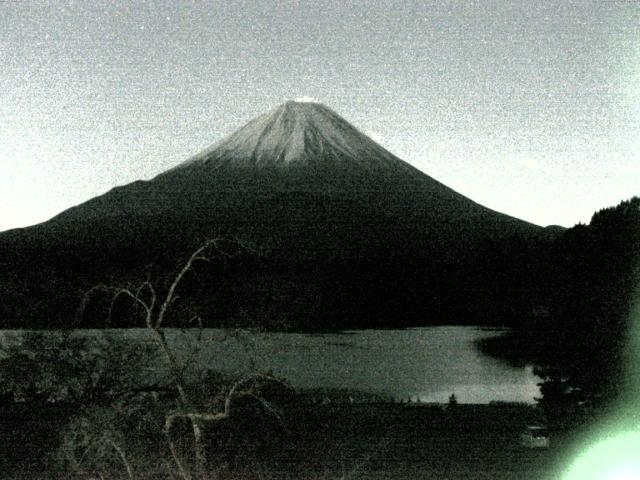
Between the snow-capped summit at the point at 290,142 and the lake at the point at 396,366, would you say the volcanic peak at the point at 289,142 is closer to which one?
the snow-capped summit at the point at 290,142

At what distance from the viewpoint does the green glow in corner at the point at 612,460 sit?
45.0 ft

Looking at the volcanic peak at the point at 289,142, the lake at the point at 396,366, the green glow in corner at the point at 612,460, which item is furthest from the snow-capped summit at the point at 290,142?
the green glow in corner at the point at 612,460

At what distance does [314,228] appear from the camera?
127125 millimetres

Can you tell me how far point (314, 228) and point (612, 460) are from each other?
11312 cm

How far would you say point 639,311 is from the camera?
14.8 m

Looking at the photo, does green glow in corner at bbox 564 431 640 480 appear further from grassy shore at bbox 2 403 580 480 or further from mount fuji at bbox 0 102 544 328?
mount fuji at bbox 0 102 544 328

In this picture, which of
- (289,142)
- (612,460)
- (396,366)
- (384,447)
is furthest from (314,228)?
(612,460)

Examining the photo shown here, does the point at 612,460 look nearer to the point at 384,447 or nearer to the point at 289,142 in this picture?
the point at 384,447

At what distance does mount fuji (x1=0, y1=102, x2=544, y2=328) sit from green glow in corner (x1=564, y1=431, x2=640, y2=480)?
190 ft

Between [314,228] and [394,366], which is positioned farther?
[314,228]

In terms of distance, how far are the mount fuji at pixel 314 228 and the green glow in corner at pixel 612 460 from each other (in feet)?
190

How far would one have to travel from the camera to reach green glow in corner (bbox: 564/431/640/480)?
1371 centimetres

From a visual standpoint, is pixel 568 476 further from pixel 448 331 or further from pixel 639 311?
pixel 448 331

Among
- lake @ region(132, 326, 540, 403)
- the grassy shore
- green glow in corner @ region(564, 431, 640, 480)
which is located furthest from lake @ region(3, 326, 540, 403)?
green glow in corner @ region(564, 431, 640, 480)
